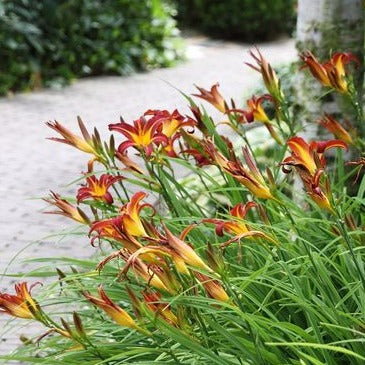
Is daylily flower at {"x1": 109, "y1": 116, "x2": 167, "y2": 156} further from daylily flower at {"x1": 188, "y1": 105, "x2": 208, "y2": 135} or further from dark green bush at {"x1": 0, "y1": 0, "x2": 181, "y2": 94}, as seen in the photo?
dark green bush at {"x1": 0, "y1": 0, "x2": 181, "y2": 94}

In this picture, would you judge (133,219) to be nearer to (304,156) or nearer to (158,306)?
(158,306)

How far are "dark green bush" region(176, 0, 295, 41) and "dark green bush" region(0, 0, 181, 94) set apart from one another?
3.90 m

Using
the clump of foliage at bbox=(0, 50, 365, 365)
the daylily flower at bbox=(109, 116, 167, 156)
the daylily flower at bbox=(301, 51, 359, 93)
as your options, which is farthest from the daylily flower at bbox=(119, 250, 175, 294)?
the daylily flower at bbox=(301, 51, 359, 93)

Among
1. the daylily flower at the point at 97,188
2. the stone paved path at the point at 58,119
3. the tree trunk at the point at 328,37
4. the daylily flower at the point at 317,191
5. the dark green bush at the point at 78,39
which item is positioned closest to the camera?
the daylily flower at the point at 317,191

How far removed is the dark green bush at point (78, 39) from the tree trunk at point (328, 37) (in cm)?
704

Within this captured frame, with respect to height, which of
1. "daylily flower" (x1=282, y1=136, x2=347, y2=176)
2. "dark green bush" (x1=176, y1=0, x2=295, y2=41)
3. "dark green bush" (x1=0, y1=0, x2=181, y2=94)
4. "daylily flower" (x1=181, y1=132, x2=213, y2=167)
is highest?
"daylily flower" (x1=282, y1=136, x2=347, y2=176)

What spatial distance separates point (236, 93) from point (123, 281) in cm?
949

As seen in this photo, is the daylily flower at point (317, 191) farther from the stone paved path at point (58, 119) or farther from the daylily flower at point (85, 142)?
the stone paved path at point (58, 119)

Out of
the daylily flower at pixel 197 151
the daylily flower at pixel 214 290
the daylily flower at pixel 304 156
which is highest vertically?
the daylily flower at pixel 304 156

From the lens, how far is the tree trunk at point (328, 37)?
14.3 feet

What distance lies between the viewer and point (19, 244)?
577 centimetres

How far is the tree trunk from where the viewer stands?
4352 millimetres

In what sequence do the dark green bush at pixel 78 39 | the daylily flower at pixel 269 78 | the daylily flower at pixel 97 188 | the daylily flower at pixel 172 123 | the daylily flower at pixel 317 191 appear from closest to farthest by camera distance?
the daylily flower at pixel 317 191
the daylily flower at pixel 97 188
the daylily flower at pixel 172 123
the daylily flower at pixel 269 78
the dark green bush at pixel 78 39

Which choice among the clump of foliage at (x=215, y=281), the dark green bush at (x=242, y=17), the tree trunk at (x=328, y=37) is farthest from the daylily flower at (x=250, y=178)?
the dark green bush at (x=242, y=17)
